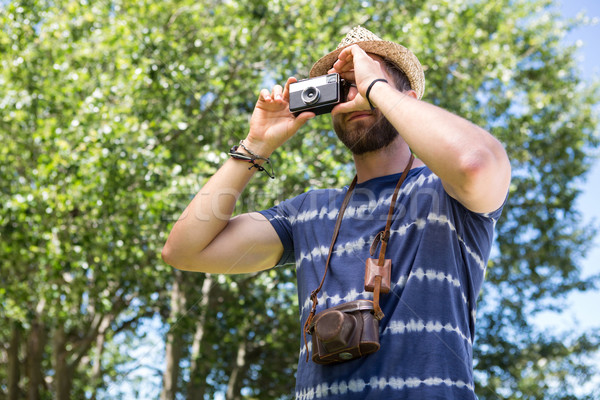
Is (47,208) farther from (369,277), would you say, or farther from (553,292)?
(553,292)

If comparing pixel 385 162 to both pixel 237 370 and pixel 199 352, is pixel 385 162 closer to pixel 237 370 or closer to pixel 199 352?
pixel 199 352

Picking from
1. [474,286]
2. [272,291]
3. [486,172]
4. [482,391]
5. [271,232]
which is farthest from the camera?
[482,391]

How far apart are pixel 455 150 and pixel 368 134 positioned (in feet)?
1.66

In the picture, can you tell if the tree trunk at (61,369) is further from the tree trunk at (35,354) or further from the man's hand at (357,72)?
the man's hand at (357,72)

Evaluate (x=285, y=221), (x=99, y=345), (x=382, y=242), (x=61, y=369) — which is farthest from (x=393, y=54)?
(x=99, y=345)

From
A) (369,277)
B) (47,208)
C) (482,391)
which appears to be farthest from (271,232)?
(482,391)

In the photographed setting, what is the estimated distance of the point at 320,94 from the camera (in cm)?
205

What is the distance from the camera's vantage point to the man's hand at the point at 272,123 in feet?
7.13

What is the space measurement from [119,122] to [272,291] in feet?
9.48

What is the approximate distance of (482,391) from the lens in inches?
370

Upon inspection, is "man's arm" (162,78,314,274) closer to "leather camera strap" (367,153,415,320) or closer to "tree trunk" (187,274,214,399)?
"leather camera strap" (367,153,415,320)

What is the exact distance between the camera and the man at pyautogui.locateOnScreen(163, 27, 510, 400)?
1.57 m

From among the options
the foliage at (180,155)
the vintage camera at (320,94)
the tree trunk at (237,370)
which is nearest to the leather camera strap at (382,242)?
the vintage camera at (320,94)

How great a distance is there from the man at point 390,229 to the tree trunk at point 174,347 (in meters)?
6.06
